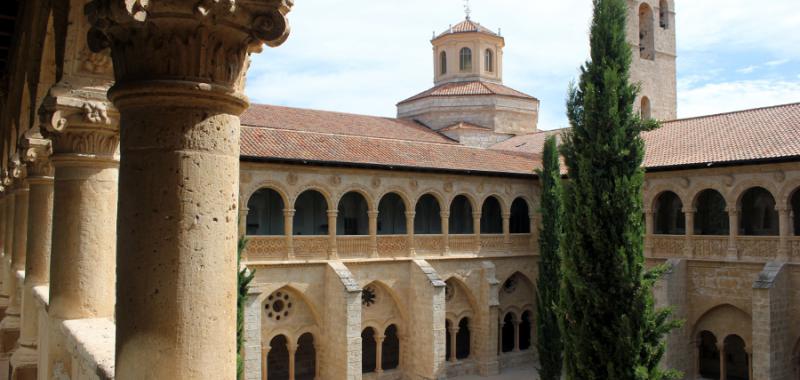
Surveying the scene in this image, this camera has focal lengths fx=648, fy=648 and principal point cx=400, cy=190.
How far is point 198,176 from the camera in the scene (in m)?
2.49

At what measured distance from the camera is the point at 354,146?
1952 centimetres

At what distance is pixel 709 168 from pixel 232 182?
18023 millimetres

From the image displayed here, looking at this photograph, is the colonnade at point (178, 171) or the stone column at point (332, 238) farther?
the stone column at point (332, 238)

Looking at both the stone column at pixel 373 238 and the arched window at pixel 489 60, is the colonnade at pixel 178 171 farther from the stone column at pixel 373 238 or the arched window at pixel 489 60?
the arched window at pixel 489 60

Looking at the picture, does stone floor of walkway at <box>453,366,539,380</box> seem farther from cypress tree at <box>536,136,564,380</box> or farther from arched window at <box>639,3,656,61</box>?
arched window at <box>639,3,656,61</box>

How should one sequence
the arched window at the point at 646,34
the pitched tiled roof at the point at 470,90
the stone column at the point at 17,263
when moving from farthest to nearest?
the pitched tiled roof at the point at 470,90 → the arched window at the point at 646,34 → the stone column at the point at 17,263

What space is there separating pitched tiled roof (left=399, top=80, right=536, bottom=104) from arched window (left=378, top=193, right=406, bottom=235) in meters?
8.98

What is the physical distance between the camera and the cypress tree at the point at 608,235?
1217 cm

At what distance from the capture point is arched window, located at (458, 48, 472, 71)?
3102cm

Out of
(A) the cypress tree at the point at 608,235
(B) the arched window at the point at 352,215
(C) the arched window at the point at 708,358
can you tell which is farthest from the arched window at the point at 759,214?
(B) the arched window at the point at 352,215

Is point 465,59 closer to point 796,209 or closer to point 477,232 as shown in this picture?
point 477,232

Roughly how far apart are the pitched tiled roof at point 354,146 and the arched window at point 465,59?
18.0ft

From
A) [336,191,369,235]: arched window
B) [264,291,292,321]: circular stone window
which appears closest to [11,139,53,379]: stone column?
[264,291,292,321]: circular stone window

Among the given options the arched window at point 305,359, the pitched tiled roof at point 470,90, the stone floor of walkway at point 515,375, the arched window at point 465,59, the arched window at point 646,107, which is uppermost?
the arched window at point 465,59
